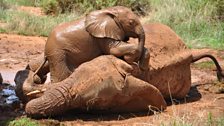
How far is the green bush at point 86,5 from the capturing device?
14930mm

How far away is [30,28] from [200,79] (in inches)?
202

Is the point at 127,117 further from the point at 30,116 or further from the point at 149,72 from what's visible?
the point at 30,116

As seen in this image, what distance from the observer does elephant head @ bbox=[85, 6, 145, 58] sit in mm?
6461

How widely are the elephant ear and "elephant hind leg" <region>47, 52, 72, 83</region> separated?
464 millimetres

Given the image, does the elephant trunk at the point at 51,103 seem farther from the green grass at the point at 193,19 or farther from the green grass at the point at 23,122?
the green grass at the point at 193,19

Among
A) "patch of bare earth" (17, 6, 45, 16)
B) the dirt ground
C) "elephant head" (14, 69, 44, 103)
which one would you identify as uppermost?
"elephant head" (14, 69, 44, 103)

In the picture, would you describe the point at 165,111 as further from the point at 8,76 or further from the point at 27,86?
the point at 8,76

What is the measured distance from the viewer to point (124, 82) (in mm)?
6359

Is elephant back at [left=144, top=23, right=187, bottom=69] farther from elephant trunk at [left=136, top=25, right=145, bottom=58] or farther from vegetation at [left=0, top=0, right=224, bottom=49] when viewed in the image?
vegetation at [left=0, top=0, right=224, bottom=49]

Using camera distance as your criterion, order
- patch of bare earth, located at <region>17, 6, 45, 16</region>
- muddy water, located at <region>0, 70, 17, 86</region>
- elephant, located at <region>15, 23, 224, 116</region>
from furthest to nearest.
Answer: patch of bare earth, located at <region>17, 6, 45, 16</region>, muddy water, located at <region>0, 70, 17, 86</region>, elephant, located at <region>15, 23, 224, 116</region>

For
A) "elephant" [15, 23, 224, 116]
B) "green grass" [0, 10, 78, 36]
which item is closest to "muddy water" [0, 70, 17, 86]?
"elephant" [15, 23, 224, 116]

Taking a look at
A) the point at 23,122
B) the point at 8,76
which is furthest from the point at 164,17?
the point at 23,122

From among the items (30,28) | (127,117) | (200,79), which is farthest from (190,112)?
(30,28)

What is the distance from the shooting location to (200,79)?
915cm
